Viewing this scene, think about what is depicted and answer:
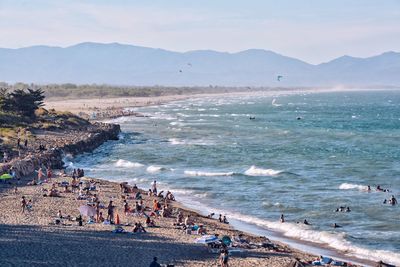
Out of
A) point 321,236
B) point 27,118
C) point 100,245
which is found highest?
point 27,118

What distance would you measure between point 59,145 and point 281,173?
18.3 meters

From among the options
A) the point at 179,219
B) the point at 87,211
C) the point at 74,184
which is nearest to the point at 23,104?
the point at 74,184

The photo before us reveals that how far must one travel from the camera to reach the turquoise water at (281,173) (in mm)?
28625

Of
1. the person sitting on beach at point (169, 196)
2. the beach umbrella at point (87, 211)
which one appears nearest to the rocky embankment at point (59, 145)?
the person sitting on beach at point (169, 196)

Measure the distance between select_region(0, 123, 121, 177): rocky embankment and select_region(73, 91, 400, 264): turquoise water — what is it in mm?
1418

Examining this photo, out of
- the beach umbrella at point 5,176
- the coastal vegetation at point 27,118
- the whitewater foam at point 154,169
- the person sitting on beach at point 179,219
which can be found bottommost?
the whitewater foam at point 154,169

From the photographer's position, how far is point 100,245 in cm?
2150

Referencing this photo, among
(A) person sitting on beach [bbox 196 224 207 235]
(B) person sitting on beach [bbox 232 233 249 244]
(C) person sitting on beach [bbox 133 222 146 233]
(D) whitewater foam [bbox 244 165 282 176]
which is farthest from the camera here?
(D) whitewater foam [bbox 244 165 282 176]

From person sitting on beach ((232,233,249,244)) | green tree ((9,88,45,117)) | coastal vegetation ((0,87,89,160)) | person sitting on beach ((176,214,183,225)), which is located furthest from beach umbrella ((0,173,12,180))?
green tree ((9,88,45,117))

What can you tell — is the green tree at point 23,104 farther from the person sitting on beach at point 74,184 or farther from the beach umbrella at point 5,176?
the beach umbrella at point 5,176

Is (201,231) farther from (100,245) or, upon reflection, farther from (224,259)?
(224,259)

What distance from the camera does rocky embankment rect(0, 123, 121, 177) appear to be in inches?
1515

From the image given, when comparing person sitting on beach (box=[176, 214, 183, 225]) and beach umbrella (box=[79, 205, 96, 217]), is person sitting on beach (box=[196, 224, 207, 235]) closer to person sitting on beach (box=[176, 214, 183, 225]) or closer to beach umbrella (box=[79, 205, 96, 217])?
person sitting on beach (box=[176, 214, 183, 225])

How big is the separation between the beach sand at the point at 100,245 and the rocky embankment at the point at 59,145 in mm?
10552
